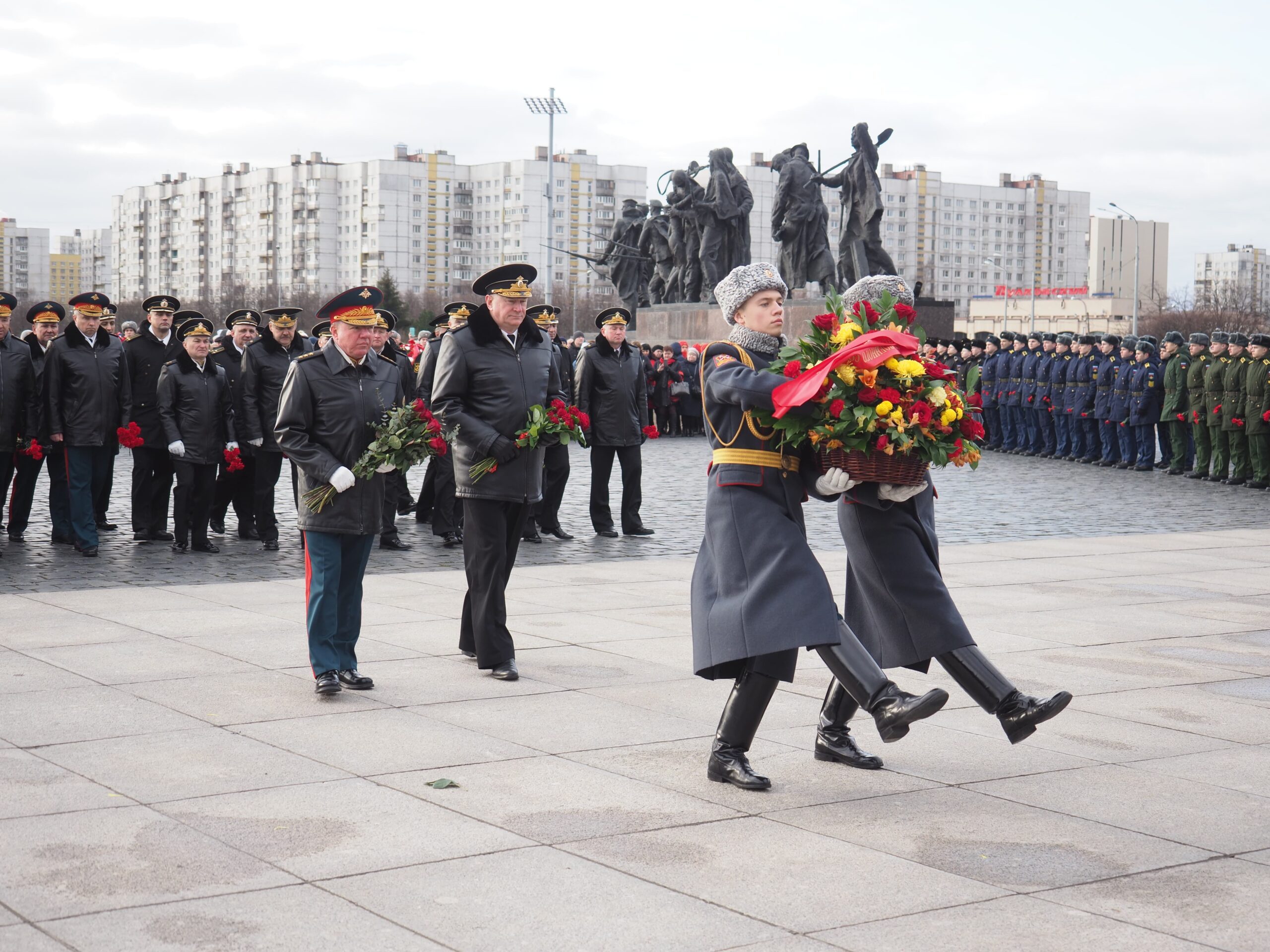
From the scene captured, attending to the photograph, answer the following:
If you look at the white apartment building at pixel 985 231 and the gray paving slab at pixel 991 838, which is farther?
the white apartment building at pixel 985 231

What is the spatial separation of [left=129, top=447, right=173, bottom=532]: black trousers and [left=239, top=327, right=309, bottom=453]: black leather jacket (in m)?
0.86

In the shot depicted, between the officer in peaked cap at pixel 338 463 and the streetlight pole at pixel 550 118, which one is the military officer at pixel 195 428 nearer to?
the officer in peaked cap at pixel 338 463

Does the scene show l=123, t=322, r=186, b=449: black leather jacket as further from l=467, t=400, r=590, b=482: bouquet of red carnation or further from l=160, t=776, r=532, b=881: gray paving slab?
l=160, t=776, r=532, b=881: gray paving slab

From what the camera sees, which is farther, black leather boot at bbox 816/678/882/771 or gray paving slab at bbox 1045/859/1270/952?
black leather boot at bbox 816/678/882/771

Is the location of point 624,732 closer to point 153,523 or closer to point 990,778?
point 990,778

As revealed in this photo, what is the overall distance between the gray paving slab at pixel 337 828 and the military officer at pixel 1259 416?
56.2ft

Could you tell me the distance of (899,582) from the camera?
551 cm

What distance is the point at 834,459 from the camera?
207 inches

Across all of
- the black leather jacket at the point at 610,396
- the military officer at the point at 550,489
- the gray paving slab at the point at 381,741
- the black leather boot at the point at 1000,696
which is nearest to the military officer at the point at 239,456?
the military officer at the point at 550,489

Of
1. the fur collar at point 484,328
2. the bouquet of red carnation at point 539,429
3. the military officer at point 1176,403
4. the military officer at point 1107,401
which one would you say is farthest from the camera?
the military officer at point 1107,401

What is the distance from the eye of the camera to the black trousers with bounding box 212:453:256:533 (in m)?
13.1

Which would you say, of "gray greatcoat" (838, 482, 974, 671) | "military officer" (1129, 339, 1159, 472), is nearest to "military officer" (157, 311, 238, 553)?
"gray greatcoat" (838, 482, 974, 671)

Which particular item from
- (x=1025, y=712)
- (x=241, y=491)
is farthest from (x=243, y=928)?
(x=241, y=491)

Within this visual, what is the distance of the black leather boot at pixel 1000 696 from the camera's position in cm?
529
